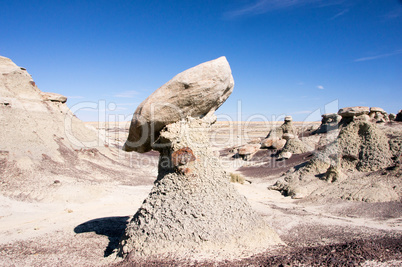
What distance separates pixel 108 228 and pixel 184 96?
3.12 m

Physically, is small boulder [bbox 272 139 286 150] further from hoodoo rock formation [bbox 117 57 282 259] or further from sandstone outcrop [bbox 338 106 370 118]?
hoodoo rock formation [bbox 117 57 282 259]

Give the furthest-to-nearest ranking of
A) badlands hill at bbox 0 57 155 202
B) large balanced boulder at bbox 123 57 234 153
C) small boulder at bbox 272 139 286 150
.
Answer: small boulder at bbox 272 139 286 150
badlands hill at bbox 0 57 155 202
large balanced boulder at bbox 123 57 234 153

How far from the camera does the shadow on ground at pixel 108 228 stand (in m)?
4.65

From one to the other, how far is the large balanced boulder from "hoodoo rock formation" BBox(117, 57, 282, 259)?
14 millimetres

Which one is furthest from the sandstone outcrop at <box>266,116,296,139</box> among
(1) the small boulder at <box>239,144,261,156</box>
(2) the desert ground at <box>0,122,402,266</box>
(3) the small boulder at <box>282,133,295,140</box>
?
(2) the desert ground at <box>0,122,402,266</box>

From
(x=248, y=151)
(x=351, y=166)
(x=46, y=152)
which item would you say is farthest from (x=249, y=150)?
(x=46, y=152)

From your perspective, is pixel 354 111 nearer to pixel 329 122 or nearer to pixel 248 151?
pixel 248 151

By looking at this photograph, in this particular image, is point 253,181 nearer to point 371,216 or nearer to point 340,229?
point 371,216

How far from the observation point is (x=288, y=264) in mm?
2924

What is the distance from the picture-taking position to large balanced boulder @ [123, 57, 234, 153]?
3.73 meters

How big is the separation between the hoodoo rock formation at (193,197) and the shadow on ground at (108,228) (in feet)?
3.05

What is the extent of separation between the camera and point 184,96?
149 inches

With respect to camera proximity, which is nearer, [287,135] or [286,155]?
[286,155]

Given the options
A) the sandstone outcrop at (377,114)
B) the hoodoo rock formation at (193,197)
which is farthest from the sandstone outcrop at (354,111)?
the hoodoo rock formation at (193,197)
